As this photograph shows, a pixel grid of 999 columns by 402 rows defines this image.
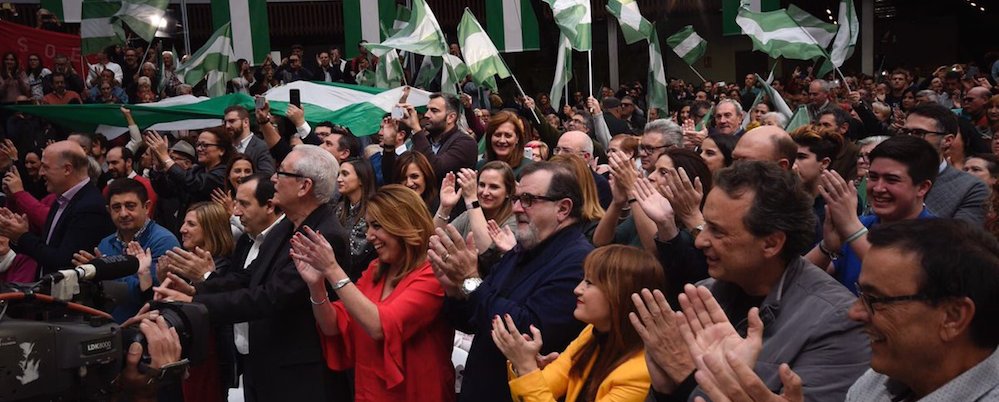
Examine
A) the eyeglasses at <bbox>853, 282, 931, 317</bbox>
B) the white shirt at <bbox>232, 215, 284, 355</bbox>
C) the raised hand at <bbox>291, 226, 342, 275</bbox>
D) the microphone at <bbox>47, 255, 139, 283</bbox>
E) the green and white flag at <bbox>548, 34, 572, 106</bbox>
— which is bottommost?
the white shirt at <bbox>232, 215, 284, 355</bbox>

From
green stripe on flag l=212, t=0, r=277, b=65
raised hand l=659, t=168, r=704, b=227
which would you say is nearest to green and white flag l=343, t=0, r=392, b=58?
green stripe on flag l=212, t=0, r=277, b=65

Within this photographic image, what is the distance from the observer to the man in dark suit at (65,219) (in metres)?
6.23

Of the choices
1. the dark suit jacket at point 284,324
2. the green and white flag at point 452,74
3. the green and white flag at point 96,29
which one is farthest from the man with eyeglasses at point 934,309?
the green and white flag at point 96,29

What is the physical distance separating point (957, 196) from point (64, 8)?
11.3 metres

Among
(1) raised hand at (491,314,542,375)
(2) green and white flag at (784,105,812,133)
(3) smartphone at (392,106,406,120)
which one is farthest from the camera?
(2) green and white flag at (784,105,812,133)

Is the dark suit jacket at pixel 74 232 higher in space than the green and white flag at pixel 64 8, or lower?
lower

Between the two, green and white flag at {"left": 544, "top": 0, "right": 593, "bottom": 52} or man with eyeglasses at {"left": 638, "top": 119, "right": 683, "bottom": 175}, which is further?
green and white flag at {"left": 544, "top": 0, "right": 593, "bottom": 52}

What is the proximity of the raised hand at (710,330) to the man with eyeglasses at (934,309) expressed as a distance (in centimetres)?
33

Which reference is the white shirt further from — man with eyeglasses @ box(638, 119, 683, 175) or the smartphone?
the smartphone

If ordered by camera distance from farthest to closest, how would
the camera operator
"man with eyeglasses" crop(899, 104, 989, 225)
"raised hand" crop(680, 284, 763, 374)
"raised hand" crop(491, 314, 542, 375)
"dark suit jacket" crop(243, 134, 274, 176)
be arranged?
"dark suit jacket" crop(243, 134, 274, 176) → "man with eyeglasses" crop(899, 104, 989, 225) → "raised hand" crop(491, 314, 542, 375) → the camera operator → "raised hand" crop(680, 284, 763, 374)

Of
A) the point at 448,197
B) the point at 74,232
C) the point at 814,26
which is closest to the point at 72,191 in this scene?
the point at 74,232

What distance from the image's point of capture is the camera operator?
3232mm

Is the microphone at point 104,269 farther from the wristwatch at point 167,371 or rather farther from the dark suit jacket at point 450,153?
the dark suit jacket at point 450,153

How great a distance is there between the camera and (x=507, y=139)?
21.9 ft
